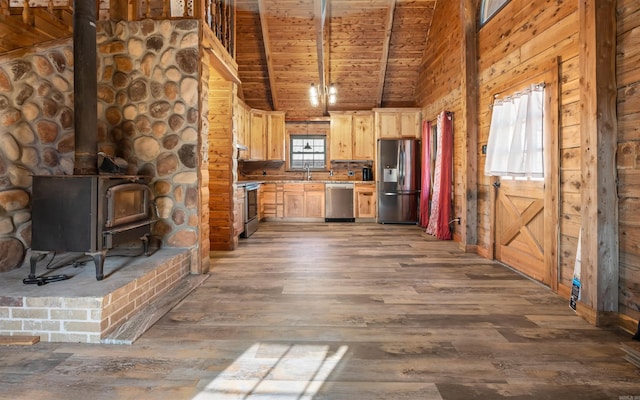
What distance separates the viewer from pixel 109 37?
11.6 feet

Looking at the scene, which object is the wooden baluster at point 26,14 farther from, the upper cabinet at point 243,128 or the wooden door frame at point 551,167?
the wooden door frame at point 551,167

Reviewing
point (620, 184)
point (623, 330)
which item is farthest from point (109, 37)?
point (623, 330)

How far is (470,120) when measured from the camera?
15.5ft

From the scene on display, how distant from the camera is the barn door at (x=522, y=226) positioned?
345 cm

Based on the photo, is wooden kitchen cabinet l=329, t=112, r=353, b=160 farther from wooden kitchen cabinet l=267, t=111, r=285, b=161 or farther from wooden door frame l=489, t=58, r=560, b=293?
wooden door frame l=489, t=58, r=560, b=293

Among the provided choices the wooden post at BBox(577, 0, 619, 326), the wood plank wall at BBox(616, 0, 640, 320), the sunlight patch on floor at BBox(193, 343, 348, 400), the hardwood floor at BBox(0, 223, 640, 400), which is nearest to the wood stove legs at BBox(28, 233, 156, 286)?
the hardwood floor at BBox(0, 223, 640, 400)

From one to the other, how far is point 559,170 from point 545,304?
1162 millimetres

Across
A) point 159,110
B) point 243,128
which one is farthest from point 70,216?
point 243,128

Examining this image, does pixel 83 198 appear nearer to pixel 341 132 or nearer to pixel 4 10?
pixel 4 10

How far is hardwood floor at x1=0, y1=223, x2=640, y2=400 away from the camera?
1.72 metres

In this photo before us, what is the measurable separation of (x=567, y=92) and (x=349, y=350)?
2803mm

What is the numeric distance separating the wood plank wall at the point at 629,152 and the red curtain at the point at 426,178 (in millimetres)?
4458

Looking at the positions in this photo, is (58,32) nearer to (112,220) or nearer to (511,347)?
(112,220)

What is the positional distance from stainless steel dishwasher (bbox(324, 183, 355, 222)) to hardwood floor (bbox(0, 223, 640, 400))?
447 centimetres
